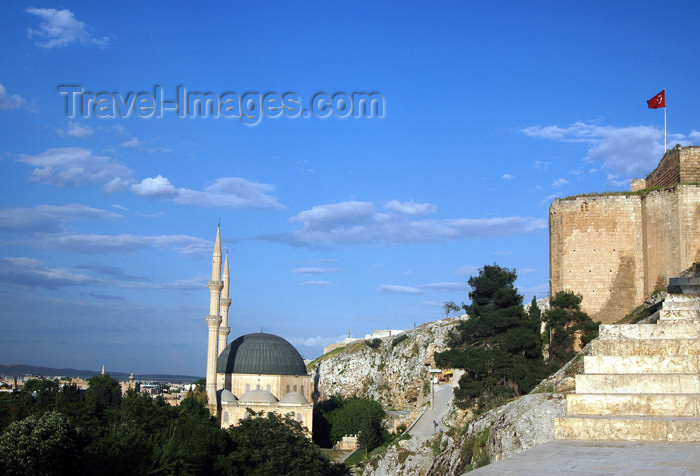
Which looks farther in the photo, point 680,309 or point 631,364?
point 680,309

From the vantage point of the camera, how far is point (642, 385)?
7.61 metres

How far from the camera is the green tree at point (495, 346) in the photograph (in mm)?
28328

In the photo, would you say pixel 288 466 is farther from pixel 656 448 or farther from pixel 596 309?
pixel 656 448

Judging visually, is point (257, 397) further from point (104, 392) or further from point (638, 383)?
point (638, 383)

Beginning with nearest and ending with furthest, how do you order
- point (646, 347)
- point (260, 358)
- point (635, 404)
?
point (635, 404), point (646, 347), point (260, 358)

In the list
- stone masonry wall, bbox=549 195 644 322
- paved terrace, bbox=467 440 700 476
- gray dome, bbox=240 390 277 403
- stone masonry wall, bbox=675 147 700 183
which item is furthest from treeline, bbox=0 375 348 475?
paved terrace, bbox=467 440 700 476

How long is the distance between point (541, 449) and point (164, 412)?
124 feet

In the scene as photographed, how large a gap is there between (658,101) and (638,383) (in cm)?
2069

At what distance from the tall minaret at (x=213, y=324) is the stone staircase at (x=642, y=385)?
43.3 meters

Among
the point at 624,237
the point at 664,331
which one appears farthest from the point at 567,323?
the point at 664,331

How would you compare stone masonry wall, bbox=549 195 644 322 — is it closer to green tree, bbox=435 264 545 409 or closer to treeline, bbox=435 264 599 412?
treeline, bbox=435 264 599 412

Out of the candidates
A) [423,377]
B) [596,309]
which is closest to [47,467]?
[596,309]

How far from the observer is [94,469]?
1016 inches

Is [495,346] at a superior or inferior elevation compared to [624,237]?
inferior
